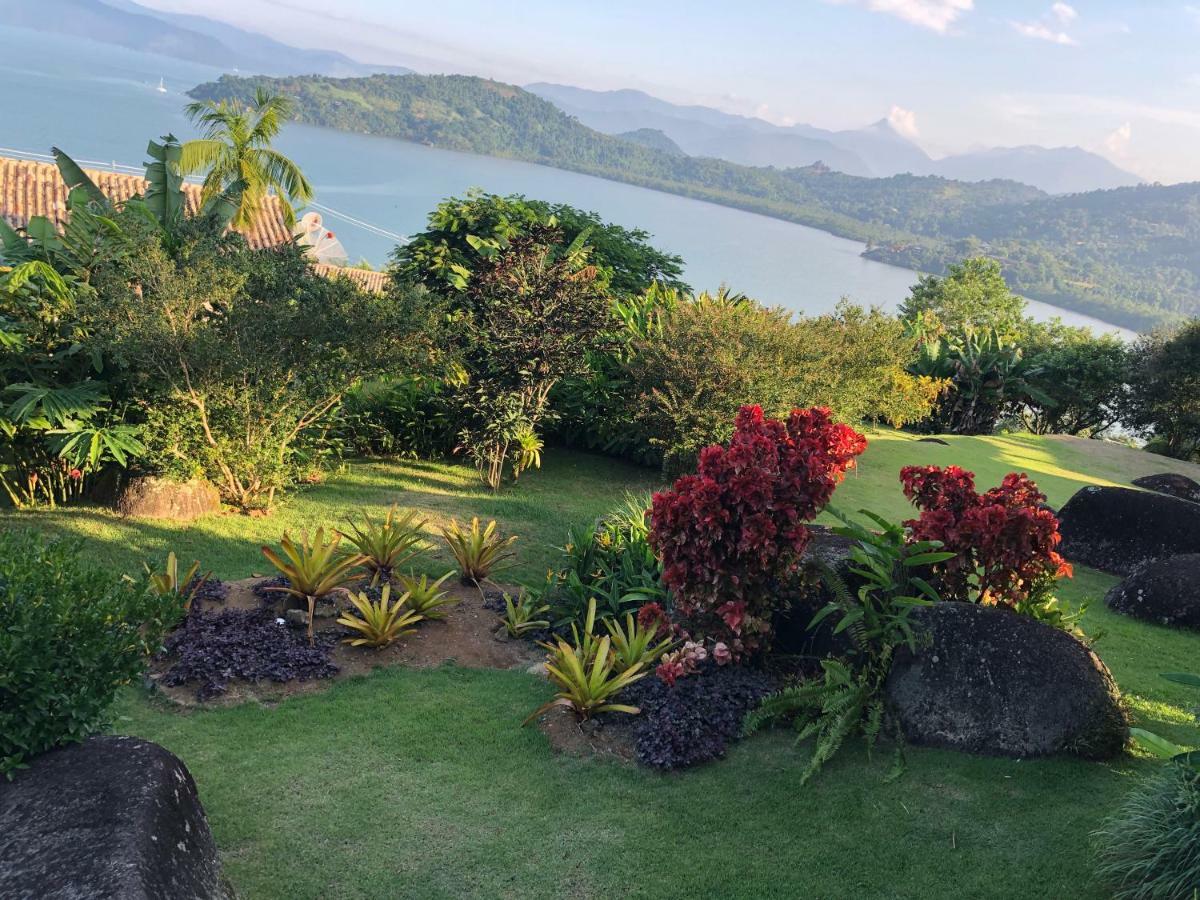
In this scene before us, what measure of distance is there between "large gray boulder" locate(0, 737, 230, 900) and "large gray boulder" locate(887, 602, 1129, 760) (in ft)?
12.1

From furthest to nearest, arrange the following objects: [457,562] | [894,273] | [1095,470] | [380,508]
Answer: [894,273] < [1095,470] < [380,508] < [457,562]

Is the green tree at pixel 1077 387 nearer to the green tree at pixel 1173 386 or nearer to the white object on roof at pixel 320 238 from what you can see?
the green tree at pixel 1173 386

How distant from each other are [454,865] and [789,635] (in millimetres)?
2925

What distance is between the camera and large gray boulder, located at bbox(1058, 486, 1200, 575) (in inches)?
359

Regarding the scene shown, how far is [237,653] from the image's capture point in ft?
21.4

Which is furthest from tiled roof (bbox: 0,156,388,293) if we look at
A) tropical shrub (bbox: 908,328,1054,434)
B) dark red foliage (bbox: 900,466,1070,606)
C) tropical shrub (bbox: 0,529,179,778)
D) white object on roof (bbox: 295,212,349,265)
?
tropical shrub (bbox: 0,529,179,778)

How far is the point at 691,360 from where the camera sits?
1214cm

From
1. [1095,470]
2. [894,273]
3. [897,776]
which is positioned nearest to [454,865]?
[897,776]

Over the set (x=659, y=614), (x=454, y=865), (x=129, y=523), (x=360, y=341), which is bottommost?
(x=129, y=523)

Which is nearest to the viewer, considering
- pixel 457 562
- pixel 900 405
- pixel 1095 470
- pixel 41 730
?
pixel 41 730

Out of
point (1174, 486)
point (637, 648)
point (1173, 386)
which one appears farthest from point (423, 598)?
point (1173, 386)

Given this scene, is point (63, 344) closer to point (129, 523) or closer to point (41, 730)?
point (129, 523)

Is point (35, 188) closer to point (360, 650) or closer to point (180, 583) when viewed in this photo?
point (180, 583)

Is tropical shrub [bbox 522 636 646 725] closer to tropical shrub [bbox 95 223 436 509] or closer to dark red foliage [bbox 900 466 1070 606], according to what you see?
dark red foliage [bbox 900 466 1070 606]
